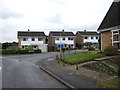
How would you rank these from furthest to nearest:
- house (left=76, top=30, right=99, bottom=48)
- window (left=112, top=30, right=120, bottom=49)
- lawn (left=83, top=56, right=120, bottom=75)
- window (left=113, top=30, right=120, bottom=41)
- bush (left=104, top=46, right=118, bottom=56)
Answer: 1. house (left=76, top=30, right=99, bottom=48)
2. window (left=112, top=30, right=120, bottom=49)
3. window (left=113, top=30, right=120, bottom=41)
4. bush (left=104, top=46, right=118, bottom=56)
5. lawn (left=83, top=56, right=120, bottom=75)

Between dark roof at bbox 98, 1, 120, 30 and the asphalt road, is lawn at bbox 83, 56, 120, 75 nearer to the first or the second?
the asphalt road

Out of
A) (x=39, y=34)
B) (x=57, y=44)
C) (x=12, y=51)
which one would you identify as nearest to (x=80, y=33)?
(x=57, y=44)

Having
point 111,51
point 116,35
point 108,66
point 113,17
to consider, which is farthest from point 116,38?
point 108,66

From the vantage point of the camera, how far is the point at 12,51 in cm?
4109

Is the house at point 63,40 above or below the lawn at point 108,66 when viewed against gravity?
above

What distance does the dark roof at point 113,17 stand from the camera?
19850 millimetres

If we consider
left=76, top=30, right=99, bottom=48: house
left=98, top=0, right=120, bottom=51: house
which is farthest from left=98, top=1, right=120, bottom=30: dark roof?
left=76, top=30, right=99, bottom=48: house

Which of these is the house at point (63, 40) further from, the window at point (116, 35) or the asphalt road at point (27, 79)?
the asphalt road at point (27, 79)

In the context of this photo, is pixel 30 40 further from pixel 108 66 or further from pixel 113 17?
pixel 108 66

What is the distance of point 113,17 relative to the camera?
20984 mm

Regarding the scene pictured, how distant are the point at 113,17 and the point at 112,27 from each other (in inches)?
71.0


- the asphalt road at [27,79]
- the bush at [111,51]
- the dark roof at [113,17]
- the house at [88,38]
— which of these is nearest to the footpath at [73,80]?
the asphalt road at [27,79]

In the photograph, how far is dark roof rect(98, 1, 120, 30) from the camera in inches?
781

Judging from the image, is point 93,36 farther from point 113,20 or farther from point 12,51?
point 113,20
